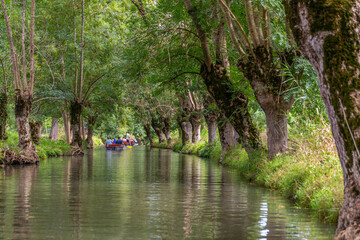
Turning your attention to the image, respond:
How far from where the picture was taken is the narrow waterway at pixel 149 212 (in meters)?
8.23

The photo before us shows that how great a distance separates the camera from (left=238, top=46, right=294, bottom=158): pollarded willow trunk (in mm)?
16531

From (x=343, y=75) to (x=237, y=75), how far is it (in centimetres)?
1651

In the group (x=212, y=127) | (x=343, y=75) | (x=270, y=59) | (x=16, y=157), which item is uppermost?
(x=270, y=59)

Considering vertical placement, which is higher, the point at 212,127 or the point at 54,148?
the point at 212,127

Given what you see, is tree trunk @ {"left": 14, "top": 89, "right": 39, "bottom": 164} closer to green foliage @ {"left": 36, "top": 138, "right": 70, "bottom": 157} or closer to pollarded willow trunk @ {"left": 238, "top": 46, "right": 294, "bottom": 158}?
green foliage @ {"left": 36, "top": 138, "right": 70, "bottom": 157}

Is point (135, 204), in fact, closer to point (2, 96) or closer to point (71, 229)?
point (71, 229)

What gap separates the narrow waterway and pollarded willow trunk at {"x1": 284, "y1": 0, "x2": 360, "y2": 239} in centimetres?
166

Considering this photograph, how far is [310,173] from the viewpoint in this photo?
40.0 ft

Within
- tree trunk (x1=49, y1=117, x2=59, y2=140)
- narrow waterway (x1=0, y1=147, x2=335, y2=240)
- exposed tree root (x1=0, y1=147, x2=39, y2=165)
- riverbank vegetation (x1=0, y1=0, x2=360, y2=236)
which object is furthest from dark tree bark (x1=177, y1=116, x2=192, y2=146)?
narrow waterway (x1=0, y1=147, x2=335, y2=240)

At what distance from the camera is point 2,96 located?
109 feet

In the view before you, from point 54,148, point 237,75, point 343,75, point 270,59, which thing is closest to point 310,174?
point 270,59

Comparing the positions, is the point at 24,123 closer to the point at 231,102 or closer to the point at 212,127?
the point at 231,102

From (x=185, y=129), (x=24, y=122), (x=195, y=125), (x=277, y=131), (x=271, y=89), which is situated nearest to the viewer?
(x=271, y=89)

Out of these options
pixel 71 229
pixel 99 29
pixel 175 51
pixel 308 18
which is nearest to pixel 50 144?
pixel 99 29
